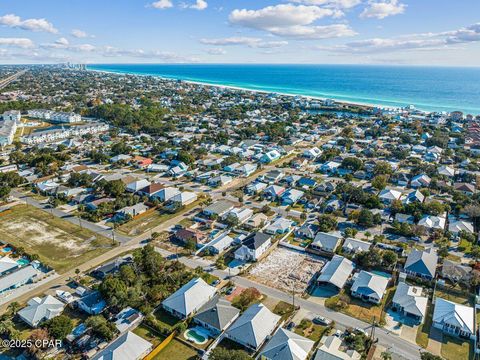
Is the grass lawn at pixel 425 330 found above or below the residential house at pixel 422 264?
below

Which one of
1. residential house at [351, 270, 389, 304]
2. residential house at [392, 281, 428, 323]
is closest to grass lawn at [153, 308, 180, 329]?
residential house at [351, 270, 389, 304]

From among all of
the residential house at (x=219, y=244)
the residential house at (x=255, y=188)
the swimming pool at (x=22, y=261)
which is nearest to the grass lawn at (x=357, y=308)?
the residential house at (x=219, y=244)

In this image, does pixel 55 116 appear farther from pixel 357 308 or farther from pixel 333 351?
pixel 333 351

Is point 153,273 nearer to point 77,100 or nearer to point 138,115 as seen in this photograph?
point 138,115

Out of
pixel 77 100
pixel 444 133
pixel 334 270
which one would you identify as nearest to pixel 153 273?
pixel 334 270

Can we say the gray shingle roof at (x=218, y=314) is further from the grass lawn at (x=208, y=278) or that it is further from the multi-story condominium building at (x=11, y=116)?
the multi-story condominium building at (x=11, y=116)

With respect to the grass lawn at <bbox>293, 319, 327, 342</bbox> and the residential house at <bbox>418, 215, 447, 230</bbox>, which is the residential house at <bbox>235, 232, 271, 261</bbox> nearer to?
the grass lawn at <bbox>293, 319, 327, 342</bbox>
